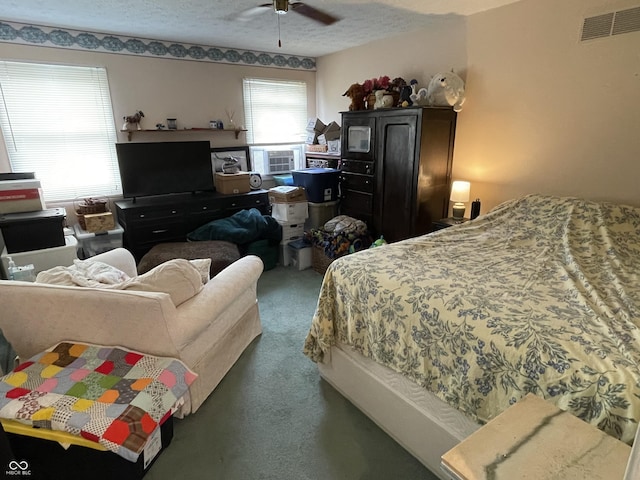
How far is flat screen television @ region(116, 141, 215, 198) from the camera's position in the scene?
3697 mm

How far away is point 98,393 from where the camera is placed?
1389 mm

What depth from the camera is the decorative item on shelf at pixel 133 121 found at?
3.75 metres

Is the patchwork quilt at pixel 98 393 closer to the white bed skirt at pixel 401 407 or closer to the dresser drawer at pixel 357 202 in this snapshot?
the white bed skirt at pixel 401 407

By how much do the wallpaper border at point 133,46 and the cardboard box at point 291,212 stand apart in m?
1.91

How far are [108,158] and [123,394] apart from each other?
320cm

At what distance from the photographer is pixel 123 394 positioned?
1394mm

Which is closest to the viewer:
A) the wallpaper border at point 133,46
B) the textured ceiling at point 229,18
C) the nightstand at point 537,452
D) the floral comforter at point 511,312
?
the nightstand at point 537,452

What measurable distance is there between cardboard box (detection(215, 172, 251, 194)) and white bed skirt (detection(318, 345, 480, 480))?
106 inches

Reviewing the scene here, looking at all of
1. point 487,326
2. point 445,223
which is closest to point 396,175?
point 445,223

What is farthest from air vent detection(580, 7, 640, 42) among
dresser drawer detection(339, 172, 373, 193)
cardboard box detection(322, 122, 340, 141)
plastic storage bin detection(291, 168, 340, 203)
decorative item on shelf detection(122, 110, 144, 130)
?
decorative item on shelf detection(122, 110, 144, 130)

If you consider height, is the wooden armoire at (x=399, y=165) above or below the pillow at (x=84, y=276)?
above

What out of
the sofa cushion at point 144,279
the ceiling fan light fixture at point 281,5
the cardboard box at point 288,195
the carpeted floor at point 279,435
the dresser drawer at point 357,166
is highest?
the ceiling fan light fixture at point 281,5

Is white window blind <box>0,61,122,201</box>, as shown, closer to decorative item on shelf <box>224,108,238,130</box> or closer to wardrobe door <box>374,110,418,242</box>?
decorative item on shelf <box>224,108,238,130</box>

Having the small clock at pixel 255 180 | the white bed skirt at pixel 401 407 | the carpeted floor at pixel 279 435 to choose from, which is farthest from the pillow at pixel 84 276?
the small clock at pixel 255 180
